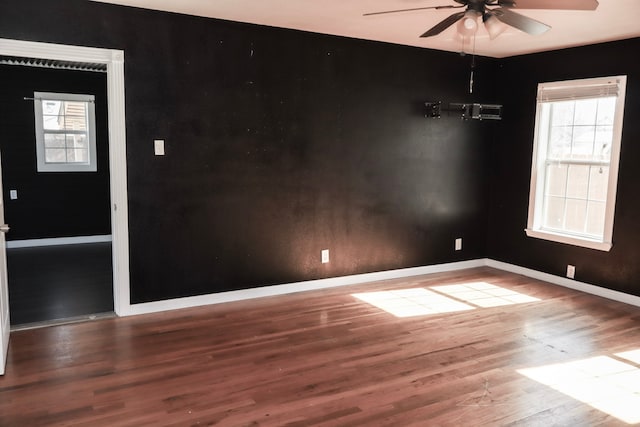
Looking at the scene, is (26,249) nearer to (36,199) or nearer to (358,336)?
(36,199)

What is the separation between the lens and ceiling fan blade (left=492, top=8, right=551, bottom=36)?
2.74m

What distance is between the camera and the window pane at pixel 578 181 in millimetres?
4952

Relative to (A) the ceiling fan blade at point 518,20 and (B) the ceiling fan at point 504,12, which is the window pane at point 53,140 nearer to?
(B) the ceiling fan at point 504,12

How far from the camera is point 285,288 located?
4.70 metres

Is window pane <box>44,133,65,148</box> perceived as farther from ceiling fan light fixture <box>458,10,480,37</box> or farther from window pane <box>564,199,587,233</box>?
window pane <box>564,199,587,233</box>

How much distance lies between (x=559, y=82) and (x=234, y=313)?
12.9 feet

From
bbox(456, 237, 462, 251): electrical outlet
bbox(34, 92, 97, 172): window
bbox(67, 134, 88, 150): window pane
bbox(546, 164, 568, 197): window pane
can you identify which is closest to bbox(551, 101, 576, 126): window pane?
bbox(546, 164, 568, 197): window pane

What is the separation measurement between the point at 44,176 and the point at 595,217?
22.3 feet

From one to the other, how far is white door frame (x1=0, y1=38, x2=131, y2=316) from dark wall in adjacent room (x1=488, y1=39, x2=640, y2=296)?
4090mm

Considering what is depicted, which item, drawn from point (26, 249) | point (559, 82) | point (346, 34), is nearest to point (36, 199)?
point (26, 249)

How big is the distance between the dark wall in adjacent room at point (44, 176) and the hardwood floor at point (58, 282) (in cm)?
40

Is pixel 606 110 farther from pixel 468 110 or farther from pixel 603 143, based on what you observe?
pixel 468 110

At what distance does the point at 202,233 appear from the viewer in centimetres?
425

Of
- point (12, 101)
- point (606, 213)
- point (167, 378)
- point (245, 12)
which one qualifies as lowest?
point (167, 378)
